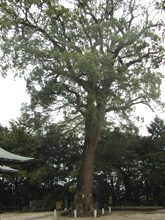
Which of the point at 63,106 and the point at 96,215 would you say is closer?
the point at 96,215

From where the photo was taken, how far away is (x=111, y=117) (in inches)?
590

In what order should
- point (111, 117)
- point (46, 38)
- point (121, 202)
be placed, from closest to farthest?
point (46, 38) → point (111, 117) → point (121, 202)

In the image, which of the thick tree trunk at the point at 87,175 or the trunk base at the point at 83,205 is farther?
the thick tree trunk at the point at 87,175

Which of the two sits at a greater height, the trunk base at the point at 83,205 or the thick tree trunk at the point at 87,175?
the thick tree trunk at the point at 87,175

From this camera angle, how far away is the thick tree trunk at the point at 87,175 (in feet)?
41.3

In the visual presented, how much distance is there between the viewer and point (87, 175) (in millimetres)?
13453

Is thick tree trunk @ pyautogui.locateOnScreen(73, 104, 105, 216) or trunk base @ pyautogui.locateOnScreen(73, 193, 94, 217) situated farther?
thick tree trunk @ pyautogui.locateOnScreen(73, 104, 105, 216)

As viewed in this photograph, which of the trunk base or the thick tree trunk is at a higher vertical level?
the thick tree trunk

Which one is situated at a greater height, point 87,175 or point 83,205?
point 87,175

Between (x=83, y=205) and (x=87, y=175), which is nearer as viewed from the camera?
(x=83, y=205)

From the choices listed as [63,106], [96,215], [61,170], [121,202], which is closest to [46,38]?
[63,106]

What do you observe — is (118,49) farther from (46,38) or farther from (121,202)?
(121,202)

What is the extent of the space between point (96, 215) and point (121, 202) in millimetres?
12289

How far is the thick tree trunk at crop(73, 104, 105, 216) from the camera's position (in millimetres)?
12602
